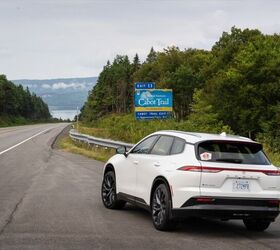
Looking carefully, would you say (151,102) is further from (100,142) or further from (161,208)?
(161,208)

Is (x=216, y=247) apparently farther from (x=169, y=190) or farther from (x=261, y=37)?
(x=261, y=37)

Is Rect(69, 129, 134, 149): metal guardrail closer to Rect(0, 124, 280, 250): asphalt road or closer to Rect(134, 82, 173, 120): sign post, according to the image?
Rect(134, 82, 173, 120): sign post

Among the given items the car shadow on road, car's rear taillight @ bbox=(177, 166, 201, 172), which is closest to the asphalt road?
the car shadow on road

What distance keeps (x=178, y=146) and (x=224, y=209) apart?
124 cm

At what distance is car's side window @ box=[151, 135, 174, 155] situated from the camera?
9141mm

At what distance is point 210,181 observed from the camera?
816 cm

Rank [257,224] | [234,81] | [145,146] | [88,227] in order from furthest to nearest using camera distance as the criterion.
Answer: [234,81] < [145,146] < [257,224] < [88,227]

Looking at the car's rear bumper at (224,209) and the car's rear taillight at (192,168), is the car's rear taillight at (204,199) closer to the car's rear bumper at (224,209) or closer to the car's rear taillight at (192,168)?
the car's rear bumper at (224,209)

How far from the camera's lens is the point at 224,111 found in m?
72.8

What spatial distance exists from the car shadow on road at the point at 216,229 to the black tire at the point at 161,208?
0.63 feet

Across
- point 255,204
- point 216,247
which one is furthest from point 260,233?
point 216,247

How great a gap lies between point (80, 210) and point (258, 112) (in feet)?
198

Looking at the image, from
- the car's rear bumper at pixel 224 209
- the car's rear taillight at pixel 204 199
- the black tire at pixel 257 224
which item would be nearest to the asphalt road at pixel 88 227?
the black tire at pixel 257 224

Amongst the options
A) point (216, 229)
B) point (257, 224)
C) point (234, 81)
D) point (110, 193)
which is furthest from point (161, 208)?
point (234, 81)
